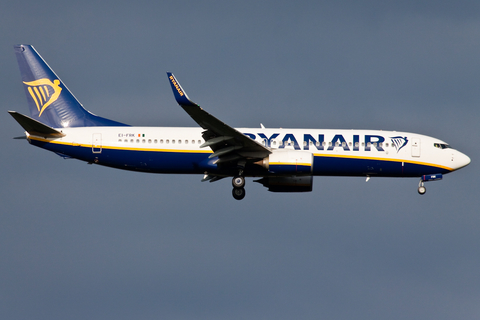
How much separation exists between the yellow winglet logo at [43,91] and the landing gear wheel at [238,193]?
13.2m

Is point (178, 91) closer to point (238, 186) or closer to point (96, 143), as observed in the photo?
point (238, 186)

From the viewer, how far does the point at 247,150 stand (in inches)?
1626

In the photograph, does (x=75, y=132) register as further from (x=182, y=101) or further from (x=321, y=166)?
(x=321, y=166)

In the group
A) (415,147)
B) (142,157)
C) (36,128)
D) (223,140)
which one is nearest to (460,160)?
(415,147)

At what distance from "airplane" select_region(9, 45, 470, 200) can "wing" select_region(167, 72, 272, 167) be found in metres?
0.06

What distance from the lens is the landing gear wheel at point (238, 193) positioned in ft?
141

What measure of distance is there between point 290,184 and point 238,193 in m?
3.82

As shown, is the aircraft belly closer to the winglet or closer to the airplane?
the airplane

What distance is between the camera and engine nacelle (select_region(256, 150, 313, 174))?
40.6 m

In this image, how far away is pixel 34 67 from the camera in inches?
1789

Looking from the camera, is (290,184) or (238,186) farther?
(290,184)

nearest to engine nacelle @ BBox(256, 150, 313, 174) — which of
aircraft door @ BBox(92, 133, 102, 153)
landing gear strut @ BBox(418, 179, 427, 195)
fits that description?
landing gear strut @ BBox(418, 179, 427, 195)

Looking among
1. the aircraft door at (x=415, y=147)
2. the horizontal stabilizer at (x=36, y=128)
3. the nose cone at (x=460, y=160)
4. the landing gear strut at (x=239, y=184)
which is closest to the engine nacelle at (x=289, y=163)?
the landing gear strut at (x=239, y=184)

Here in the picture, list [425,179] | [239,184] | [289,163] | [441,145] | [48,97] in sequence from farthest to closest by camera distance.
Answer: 1. [48,97]
2. [441,145]
3. [425,179]
4. [239,184]
5. [289,163]
